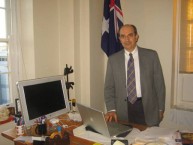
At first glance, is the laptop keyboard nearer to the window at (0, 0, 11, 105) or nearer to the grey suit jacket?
the grey suit jacket

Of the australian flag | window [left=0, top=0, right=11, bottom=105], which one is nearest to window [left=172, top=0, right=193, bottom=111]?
the australian flag

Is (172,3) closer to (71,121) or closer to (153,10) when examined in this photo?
(153,10)

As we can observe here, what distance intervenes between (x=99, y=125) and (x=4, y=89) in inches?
66.1

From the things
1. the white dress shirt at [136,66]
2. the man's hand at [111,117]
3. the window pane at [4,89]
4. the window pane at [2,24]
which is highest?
the window pane at [2,24]

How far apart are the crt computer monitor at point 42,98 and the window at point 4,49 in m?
1.09

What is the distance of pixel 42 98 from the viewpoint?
184 centimetres

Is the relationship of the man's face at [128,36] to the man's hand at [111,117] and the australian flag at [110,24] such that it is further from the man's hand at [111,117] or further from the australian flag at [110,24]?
the australian flag at [110,24]

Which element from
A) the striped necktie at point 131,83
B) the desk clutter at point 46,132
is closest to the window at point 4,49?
the desk clutter at point 46,132

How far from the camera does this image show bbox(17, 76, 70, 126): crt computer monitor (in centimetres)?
169

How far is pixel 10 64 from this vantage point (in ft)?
9.09

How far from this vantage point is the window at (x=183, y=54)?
10.3ft

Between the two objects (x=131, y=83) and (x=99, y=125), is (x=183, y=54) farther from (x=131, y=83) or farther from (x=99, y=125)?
(x=99, y=125)

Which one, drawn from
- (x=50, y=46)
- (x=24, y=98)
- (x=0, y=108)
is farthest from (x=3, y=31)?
(x=24, y=98)

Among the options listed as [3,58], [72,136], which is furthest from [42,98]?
[3,58]
